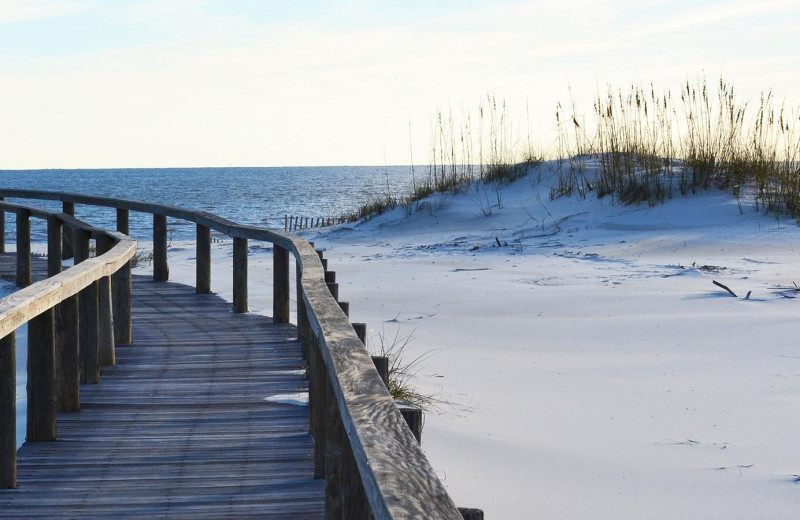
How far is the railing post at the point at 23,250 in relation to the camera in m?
8.98

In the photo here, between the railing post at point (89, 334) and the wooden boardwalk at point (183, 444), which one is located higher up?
the railing post at point (89, 334)

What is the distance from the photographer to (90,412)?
4234 mm

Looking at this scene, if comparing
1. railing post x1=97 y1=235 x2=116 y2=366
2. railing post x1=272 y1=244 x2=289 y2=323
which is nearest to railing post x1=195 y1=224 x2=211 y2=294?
railing post x1=272 y1=244 x2=289 y2=323

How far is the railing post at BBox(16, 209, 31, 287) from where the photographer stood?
29.5ft

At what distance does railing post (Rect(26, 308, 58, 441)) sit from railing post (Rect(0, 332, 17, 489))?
345 millimetres

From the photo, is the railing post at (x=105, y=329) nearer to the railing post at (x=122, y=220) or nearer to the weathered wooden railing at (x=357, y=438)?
the weathered wooden railing at (x=357, y=438)

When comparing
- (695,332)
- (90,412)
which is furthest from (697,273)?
(90,412)

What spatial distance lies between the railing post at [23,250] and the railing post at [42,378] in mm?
5755

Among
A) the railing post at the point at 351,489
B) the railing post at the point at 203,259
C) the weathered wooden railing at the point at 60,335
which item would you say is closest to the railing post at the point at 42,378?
the weathered wooden railing at the point at 60,335

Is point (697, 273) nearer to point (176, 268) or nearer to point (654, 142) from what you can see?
point (654, 142)

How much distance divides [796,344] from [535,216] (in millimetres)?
8430

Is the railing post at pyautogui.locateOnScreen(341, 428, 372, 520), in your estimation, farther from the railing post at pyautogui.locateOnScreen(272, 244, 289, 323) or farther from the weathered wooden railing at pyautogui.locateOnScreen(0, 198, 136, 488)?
the railing post at pyautogui.locateOnScreen(272, 244, 289, 323)

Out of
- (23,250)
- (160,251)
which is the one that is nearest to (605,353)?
(160,251)

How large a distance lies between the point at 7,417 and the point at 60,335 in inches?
36.5
